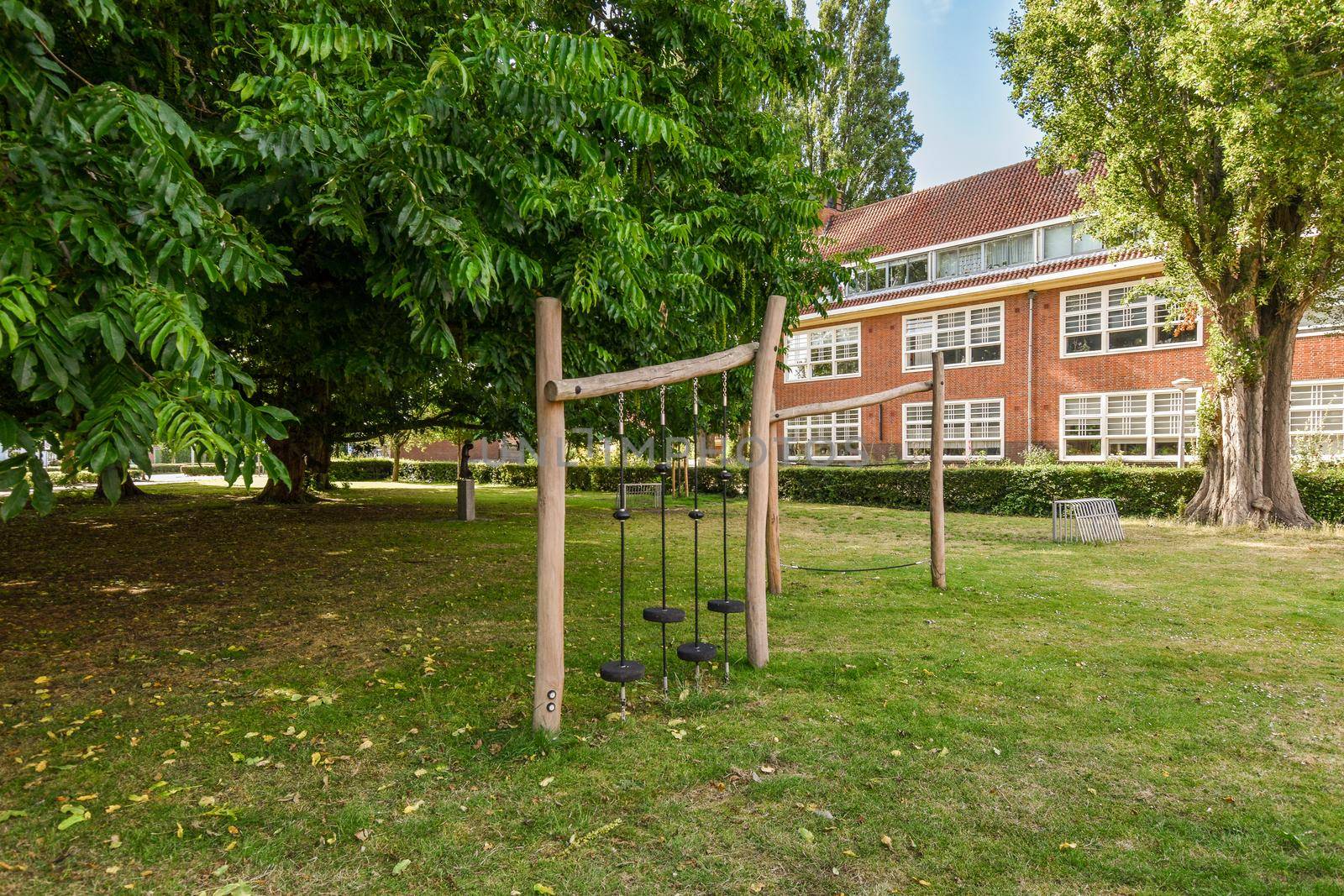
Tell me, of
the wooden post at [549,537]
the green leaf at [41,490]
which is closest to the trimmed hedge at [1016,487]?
the wooden post at [549,537]

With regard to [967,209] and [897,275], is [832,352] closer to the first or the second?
[897,275]

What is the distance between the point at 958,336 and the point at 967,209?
5.04 m

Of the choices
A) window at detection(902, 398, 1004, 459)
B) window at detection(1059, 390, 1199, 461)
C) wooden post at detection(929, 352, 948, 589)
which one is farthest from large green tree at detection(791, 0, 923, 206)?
wooden post at detection(929, 352, 948, 589)

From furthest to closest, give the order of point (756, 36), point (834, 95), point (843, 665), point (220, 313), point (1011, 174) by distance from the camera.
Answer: point (834, 95)
point (1011, 174)
point (756, 36)
point (843, 665)
point (220, 313)

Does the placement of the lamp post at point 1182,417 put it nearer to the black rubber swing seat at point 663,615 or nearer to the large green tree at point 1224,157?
the large green tree at point 1224,157

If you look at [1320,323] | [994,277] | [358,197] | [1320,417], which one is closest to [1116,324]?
[994,277]

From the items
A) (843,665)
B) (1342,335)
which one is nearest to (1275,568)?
(843,665)

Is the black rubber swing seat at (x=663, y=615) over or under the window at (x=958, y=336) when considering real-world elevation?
under

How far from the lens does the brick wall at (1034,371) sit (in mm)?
20359

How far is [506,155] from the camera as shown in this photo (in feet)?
16.5

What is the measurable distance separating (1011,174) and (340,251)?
87.6 feet

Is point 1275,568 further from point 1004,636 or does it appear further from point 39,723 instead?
point 39,723

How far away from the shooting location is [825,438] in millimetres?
28703

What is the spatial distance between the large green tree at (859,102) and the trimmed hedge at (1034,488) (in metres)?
17.9
